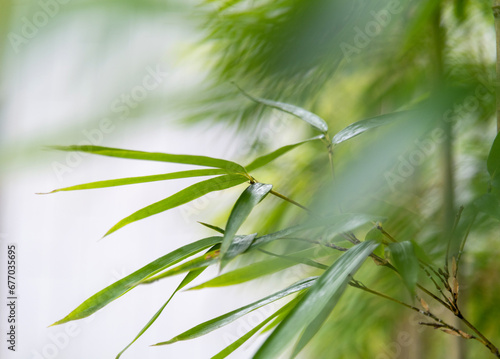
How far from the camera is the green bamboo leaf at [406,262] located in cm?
29

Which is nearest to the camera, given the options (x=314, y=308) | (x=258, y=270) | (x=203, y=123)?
(x=314, y=308)

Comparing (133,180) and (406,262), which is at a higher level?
(133,180)

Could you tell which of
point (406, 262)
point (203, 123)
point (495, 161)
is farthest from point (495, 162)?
point (203, 123)

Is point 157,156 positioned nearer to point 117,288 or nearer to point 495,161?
point 117,288

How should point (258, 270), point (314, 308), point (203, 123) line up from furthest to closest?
point (203, 123) → point (258, 270) → point (314, 308)

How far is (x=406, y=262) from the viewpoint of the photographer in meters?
0.30

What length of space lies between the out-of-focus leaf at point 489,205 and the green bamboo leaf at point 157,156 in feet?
0.53

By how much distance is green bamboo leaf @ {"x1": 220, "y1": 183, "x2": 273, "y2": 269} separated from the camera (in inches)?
12.6

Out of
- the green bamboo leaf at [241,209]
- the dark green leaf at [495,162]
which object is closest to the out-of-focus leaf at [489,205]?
the dark green leaf at [495,162]

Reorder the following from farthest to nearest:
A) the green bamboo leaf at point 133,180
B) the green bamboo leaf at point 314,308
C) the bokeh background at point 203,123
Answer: the bokeh background at point 203,123 < the green bamboo leaf at point 133,180 < the green bamboo leaf at point 314,308

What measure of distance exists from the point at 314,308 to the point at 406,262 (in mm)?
64

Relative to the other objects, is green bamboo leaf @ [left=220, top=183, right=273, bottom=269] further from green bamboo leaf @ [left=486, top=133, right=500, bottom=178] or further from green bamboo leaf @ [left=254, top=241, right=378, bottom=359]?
green bamboo leaf @ [left=486, top=133, right=500, bottom=178]

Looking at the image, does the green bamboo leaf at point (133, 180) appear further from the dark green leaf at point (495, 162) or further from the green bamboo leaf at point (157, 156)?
the dark green leaf at point (495, 162)

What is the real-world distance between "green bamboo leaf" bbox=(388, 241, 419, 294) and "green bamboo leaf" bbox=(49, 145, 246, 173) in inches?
4.9
